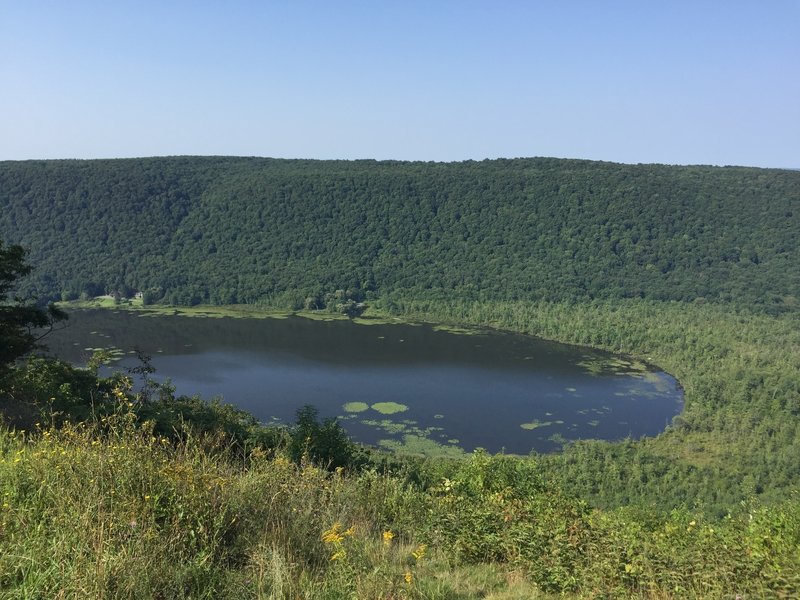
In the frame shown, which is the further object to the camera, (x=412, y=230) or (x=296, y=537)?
(x=412, y=230)

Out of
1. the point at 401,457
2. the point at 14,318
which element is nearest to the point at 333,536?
the point at 14,318

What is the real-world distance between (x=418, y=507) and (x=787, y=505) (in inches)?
187

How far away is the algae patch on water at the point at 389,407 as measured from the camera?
40.3 metres

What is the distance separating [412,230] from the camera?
3996 inches

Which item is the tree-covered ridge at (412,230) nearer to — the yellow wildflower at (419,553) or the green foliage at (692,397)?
the green foliage at (692,397)

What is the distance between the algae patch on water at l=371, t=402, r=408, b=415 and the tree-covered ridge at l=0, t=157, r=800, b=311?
41.2 m

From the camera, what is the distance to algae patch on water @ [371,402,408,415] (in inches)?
1587

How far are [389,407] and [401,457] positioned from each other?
44.9ft

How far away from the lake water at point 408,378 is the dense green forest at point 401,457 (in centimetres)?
418

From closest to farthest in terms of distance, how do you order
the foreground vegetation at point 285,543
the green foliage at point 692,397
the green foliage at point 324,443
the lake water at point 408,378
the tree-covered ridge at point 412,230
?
the foreground vegetation at point 285,543 → the green foliage at point 324,443 → the green foliage at point 692,397 → the lake water at point 408,378 → the tree-covered ridge at point 412,230

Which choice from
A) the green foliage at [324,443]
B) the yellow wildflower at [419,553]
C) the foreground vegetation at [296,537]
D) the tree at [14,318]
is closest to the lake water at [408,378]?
the green foliage at [324,443]

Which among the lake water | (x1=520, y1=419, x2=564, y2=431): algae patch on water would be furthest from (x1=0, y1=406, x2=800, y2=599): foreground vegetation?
(x1=520, y1=419, x2=564, y2=431): algae patch on water

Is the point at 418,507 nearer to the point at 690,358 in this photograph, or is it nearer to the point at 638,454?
the point at 638,454

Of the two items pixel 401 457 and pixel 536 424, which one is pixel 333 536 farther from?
pixel 536 424
